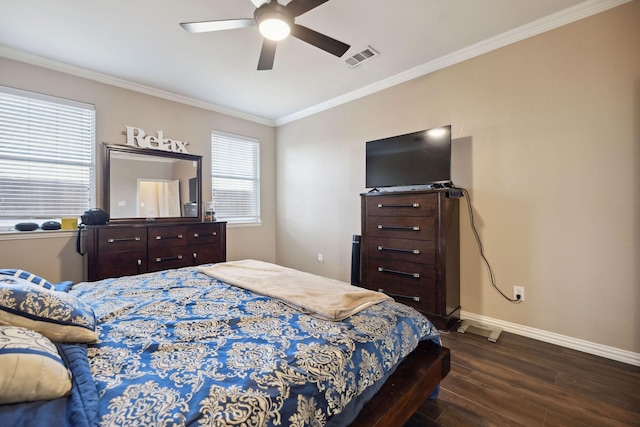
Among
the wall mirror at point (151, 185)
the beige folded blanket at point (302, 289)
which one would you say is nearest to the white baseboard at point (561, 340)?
the beige folded blanket at point (302, 289)

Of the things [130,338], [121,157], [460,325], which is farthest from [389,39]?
[121,157]

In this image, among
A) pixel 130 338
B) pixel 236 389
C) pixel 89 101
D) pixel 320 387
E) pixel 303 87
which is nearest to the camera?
pixel 236 389

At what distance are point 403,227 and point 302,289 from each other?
1441 mm

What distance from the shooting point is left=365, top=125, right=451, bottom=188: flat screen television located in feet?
8.68

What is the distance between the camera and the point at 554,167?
233 cm

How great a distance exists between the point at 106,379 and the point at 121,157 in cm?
321

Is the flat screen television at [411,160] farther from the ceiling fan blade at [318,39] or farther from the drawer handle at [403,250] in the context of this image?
the ceiling fan blade at [318,39]

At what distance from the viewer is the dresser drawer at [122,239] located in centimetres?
286

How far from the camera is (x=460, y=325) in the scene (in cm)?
268

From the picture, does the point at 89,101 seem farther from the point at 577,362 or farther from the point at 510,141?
the point at 577,362

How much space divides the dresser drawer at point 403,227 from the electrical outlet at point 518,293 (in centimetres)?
85

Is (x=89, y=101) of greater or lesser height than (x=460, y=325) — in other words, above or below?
above

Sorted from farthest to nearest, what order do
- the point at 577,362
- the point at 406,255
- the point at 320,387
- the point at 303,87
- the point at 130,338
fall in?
1. the point at 303,87
2. the point at 406,255
3. the point at 577,362
4. the point at 130,338
5. the point at 320,387

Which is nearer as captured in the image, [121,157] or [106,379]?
[106,379]
